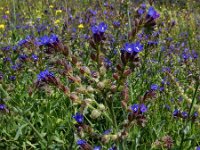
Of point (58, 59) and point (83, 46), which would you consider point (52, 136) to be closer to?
point (58, 59)

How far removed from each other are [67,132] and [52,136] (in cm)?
14

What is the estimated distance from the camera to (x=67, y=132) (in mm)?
2879

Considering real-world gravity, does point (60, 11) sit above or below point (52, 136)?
above

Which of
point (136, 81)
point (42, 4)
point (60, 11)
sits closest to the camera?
point (136, 81)

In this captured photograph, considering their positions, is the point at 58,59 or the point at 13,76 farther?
the point at 13,76

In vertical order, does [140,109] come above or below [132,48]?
below

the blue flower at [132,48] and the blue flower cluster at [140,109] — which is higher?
the blue flower at [132,48]

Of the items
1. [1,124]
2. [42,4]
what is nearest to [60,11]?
[42,4]

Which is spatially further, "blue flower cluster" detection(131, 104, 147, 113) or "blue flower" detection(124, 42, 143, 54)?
"blue flower cluster" detection(131, 104, 147, 113)

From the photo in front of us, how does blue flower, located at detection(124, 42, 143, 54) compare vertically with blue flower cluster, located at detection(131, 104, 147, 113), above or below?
above

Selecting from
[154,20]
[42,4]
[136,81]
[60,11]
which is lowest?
[154,20]

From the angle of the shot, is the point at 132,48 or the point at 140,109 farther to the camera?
the point at 140,109

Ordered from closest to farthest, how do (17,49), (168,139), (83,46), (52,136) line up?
(168,139), (52,136), (17,49), (83,46)

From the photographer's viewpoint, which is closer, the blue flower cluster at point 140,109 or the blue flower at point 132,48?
the blue flower at point 132,48
